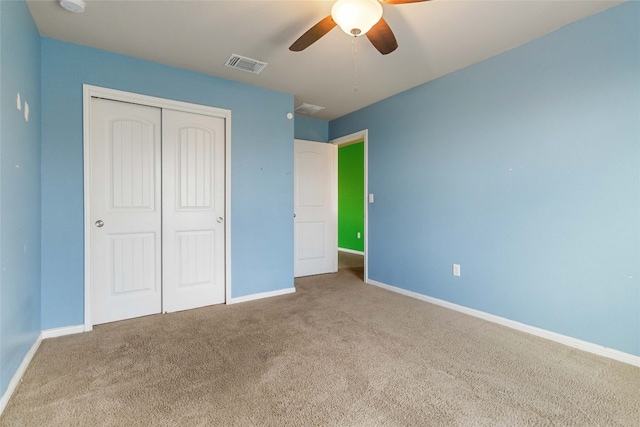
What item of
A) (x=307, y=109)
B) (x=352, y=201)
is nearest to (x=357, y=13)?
(x=307, y=109)

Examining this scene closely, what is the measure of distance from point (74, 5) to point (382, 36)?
6.79 ft

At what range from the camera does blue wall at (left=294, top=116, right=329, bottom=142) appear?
4691mm

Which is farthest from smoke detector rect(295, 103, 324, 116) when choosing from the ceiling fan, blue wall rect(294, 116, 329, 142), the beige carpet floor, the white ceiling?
the beige carpet floor

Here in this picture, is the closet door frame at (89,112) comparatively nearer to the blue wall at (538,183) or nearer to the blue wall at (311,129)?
the blue wall at (311,129)

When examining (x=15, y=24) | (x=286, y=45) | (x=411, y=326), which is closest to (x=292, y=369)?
(x=411, y=326)

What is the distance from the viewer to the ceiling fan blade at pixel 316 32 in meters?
1.82

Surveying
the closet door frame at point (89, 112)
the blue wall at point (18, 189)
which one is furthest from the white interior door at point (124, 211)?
the blue wall at point (18, 189)

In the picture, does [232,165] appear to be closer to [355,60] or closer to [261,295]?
[261,295]

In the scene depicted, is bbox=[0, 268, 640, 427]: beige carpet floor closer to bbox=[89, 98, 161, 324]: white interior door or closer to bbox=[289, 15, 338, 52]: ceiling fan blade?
bbox=[89, 98, 161, 324]: white interior door

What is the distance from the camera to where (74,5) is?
2.00m

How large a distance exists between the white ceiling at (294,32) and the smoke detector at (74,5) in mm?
49

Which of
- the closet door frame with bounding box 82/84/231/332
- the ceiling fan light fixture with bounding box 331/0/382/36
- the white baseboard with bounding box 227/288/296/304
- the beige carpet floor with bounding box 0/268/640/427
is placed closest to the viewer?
the beige carpet floor with bounding box 0/268/640/427

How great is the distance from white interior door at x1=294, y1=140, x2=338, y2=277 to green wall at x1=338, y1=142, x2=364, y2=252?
188 centimetres

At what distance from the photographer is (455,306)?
3072mm
